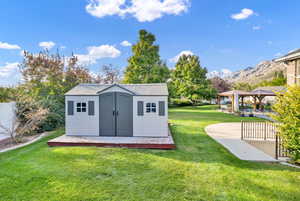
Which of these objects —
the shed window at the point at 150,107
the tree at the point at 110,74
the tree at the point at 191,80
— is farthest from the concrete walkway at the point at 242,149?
the tree at the point at 191,80

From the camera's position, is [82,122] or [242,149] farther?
[82,122]

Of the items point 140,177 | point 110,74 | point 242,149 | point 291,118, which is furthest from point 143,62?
point 140,177

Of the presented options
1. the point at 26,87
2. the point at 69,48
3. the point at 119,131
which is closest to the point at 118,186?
the point at 119,131

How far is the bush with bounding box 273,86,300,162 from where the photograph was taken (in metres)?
4.47

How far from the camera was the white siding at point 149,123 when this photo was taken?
7070 mm

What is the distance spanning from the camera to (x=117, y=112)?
7.20 meters

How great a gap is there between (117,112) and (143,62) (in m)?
15.5

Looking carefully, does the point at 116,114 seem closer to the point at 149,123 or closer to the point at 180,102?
the point at 149,123

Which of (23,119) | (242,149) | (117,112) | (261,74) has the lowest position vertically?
(242,149)

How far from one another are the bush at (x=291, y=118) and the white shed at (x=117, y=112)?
4.15 metres

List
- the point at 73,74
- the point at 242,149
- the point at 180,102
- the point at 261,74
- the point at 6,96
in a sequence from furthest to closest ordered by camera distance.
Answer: the point at 261,74 → the point at 180,102 → the point at 73,74 → the point at 6,96 → the point at 242,149

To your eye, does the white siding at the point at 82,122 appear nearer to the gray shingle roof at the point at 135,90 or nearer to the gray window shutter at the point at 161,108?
the gray shingle roof at the point at 135,90

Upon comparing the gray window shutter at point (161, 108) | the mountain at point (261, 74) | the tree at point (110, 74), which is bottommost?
the gray window shutter at point (161, 108)

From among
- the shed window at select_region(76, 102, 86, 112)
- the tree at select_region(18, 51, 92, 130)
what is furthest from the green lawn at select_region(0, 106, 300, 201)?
the tree at select_region(18, 51, 92, 130)
